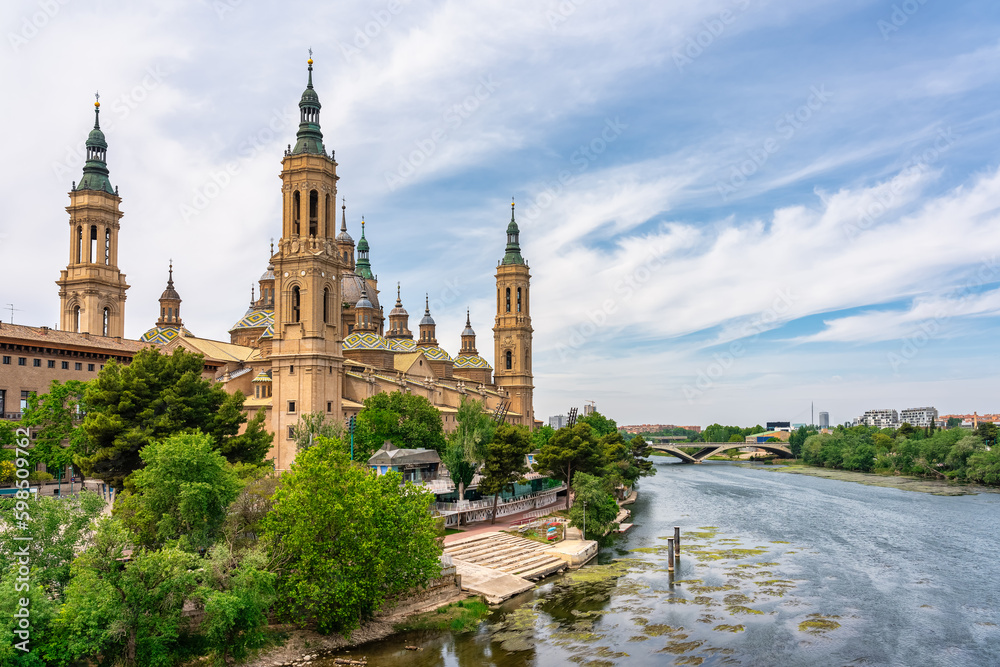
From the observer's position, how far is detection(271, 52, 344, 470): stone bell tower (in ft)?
213

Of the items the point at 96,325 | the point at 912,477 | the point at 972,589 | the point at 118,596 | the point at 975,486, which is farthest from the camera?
the point at 912,477

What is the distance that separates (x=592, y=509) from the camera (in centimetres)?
5725

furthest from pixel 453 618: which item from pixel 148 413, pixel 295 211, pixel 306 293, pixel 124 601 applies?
pixel 295 211

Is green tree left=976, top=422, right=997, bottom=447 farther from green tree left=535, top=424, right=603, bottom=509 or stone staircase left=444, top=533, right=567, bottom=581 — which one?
stone staircase left=444, top=533, right=567, bottom=581

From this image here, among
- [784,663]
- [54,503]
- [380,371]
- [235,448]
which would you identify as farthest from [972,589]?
[380,371]

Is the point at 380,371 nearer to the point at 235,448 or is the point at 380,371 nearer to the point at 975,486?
the point at 235,448

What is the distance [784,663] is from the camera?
31031 millimetres

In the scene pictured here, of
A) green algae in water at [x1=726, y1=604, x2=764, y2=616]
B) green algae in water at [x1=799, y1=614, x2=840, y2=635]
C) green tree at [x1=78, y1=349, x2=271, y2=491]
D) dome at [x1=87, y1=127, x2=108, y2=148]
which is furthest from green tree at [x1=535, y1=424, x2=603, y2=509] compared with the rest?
dome at [x1=87, y1=127, x2=108, y2=148]

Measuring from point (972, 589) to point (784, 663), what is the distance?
18.2 meters

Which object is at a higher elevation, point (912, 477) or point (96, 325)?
point (96, 325)

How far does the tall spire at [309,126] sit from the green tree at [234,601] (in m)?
47.3

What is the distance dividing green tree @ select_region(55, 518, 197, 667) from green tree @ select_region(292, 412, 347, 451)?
26450 millimetres

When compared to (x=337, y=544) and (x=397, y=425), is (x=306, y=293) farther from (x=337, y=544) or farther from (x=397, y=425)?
(x=337, y=544)

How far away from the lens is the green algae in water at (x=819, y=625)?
35031mm
